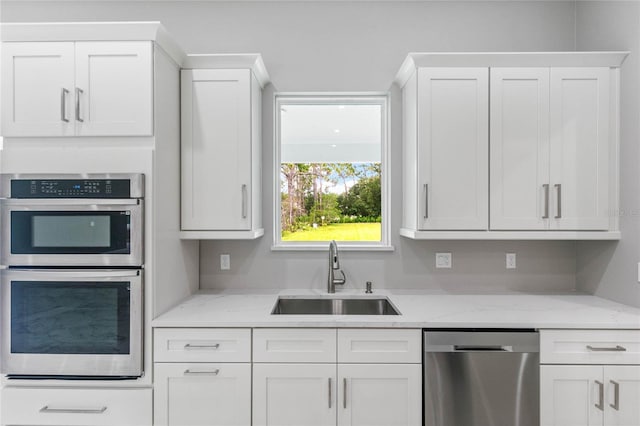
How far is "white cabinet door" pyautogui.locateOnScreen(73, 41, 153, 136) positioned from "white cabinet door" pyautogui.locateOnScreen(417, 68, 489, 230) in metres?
1.41

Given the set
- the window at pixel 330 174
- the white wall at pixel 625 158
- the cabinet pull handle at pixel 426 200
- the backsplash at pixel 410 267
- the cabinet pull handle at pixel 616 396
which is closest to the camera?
the cabinet pull handle at pixel 616 396

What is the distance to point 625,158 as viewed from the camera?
85.1 inches

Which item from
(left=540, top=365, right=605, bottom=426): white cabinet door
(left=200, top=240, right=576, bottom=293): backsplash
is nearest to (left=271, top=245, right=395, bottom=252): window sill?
(left=200, top=240, right=576, bottom=293): backsplash

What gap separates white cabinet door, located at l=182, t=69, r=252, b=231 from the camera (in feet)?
7.27

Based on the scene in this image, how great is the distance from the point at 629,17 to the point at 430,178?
1.34 m

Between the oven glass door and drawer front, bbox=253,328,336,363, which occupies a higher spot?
the oven glass door

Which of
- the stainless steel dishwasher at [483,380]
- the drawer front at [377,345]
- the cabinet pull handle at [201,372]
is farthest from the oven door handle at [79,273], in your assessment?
the stainless steel dishwasher at [483,380]

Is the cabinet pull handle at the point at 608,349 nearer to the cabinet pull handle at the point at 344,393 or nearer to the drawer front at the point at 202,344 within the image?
the cabinet pull handle at the point at 344,393

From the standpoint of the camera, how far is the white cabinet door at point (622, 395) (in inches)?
72.6

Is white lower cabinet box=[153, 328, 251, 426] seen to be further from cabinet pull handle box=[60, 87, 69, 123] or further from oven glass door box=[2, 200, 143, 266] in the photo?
cabinet pull handle box=[60, 87, 69, 123]

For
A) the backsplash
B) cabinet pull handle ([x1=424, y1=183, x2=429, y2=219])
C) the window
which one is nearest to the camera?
cabinet pull handle ([x1=424, y1=183, x2=429, y2=219])

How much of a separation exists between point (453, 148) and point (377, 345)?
1.13 m

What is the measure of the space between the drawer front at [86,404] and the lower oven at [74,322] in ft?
0.31

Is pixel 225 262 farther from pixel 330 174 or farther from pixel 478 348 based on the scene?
pixel 478 348
